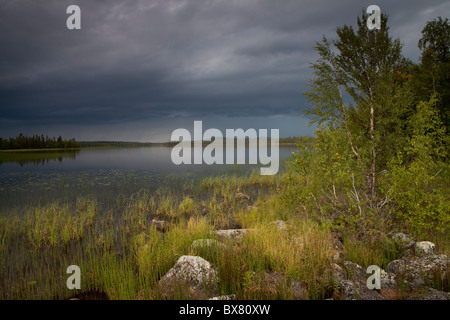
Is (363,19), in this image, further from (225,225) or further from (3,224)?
(3,224)

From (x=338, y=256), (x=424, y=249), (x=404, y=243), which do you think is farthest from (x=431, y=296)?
(x=404, y=243)

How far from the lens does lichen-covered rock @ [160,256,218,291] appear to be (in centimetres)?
579

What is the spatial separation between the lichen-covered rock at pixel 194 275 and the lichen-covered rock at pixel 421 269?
4451mm

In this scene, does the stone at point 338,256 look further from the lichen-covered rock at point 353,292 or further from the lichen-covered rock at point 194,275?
the lichen-covered rock at point 194,275

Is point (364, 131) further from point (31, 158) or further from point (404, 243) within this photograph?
point (31, 158)

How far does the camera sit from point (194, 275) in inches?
238

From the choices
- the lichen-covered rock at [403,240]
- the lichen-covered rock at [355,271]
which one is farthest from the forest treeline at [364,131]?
the lichen-covered rock at [355,271]

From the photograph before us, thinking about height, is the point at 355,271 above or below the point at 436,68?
below

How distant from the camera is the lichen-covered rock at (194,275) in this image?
579 cm

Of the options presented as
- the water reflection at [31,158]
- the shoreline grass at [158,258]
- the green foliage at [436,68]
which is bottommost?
the shoreline grass at [158,258]

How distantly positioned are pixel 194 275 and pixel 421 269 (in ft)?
18.0

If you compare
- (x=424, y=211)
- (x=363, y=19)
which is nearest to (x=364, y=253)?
(x=424, y=211)

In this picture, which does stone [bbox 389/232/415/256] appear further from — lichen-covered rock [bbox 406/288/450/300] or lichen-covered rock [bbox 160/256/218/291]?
lichen-covered rock [bbox 160/256/218/291]
